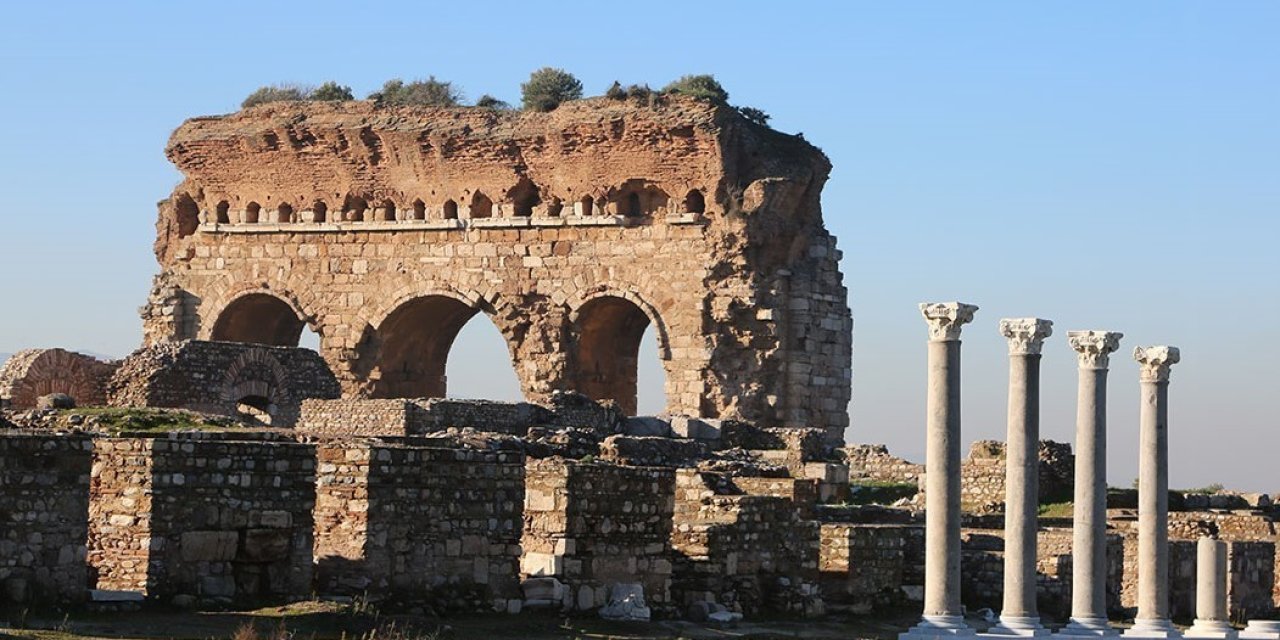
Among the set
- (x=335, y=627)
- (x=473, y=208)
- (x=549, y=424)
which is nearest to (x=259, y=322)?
(x=473, y=208)

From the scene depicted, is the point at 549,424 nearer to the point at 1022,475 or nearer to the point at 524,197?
the point at 1022,475

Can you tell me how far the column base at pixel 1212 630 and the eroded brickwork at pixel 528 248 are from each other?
47.7ft

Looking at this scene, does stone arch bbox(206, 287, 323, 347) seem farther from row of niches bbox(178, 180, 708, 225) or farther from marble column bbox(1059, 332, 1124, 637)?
marble column bbox(1059, 332, 1124, 637)

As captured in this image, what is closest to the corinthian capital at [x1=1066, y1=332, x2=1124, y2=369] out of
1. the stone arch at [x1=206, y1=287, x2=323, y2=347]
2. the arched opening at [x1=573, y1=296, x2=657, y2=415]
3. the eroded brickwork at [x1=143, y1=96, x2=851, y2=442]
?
the eroded brickwork at [x1=143, y1=96, x2=851, y2=442]

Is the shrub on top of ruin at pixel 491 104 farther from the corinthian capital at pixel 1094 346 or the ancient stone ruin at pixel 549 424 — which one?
the corinthian capital at pixel 1094 346

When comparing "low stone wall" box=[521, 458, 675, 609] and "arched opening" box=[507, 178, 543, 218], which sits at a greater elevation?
"arched opening" box=[507, 178, 543, 218]

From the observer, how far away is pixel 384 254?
40156mm

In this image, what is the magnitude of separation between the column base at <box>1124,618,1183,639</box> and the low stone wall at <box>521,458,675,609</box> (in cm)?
546

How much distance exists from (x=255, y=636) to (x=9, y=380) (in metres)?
17.3

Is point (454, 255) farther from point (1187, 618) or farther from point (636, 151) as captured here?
point (1187, 618)

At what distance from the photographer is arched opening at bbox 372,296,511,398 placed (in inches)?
1576

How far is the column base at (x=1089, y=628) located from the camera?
21.1 m

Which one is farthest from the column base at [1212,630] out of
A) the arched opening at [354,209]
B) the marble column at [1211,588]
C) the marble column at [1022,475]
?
the arched opening at [354,209]

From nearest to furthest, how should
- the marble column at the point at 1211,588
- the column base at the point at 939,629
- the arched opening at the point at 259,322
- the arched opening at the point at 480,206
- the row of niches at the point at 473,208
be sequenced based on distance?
the column base at the point at 939,629, the marble column at the point at 1211,588, the row of niches at the point at 473,208, the arched opening at the point at 480,206, the arched opening at the point at 259,322
